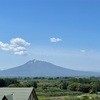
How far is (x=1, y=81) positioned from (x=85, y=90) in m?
26.5

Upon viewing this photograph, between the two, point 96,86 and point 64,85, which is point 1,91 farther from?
point 64,85

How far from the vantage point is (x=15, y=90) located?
2169 centimetres

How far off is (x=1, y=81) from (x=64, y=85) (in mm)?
32006

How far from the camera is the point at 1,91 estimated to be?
842 inches

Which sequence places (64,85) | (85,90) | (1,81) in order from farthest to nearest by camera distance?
(64,85) → (85,90) → (1,81)

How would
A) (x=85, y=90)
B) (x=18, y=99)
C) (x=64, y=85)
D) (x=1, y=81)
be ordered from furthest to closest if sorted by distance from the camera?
(x=64, y=85), (x=85, y=90), (x=1, y=81), (x=18, y=99)

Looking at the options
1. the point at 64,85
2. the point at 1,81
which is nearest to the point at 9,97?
the point at 1,81

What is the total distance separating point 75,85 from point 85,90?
209 inches

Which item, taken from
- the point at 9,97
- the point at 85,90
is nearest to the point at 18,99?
the point at 9,97

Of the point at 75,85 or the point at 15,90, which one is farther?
the point at 75,85

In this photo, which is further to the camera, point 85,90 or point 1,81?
point 85,90

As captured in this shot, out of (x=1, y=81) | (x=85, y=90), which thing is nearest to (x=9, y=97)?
(x=1, y=81)

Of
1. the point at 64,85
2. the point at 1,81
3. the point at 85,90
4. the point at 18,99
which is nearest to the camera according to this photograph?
the point at 18,99

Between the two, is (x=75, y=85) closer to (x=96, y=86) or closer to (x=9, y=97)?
(x=96, y=86)
